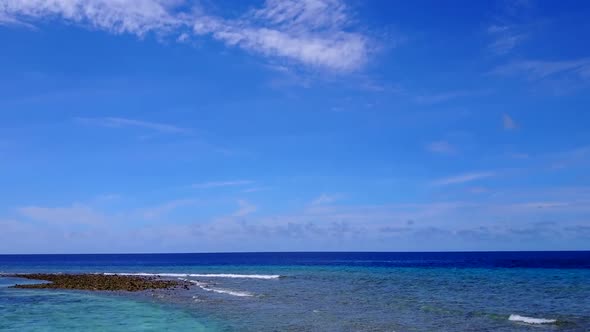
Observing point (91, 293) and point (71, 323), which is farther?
point (91, 293)

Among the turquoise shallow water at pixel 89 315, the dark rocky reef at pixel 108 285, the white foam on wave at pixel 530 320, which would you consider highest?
the dark rocky reef at pixel 108 285

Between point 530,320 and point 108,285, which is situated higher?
point 108,285

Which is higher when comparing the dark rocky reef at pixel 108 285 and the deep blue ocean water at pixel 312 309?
the dark rocky reef at pixel 108 285

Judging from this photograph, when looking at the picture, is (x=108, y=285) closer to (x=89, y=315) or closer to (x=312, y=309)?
(x=89, y=315)

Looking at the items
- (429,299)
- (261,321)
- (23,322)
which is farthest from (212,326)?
(429,299)

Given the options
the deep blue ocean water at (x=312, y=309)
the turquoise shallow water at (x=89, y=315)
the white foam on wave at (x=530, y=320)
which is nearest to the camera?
the deep blue ocean water at (x=312, y=309)

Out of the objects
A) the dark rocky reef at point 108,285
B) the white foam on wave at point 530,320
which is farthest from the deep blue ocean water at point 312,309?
the dark rocky reef at point 108,285

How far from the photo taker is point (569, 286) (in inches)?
1742

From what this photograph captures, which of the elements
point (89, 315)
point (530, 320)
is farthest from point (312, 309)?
point (89, 315)

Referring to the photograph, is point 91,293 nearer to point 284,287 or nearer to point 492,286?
point 284,287

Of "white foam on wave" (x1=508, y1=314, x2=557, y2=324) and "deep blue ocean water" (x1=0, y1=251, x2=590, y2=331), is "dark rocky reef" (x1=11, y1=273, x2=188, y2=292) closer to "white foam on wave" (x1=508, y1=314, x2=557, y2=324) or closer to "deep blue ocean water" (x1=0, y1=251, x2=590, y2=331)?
"deep blue ocean water" (x1=0, y1=251, x2=590, y2=331)

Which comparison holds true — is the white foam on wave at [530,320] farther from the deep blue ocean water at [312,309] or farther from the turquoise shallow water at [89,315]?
the turquoise shallow water at [89,315]

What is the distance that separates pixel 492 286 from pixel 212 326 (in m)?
29.7

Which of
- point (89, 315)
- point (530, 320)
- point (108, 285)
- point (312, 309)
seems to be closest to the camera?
point (530, 320)
